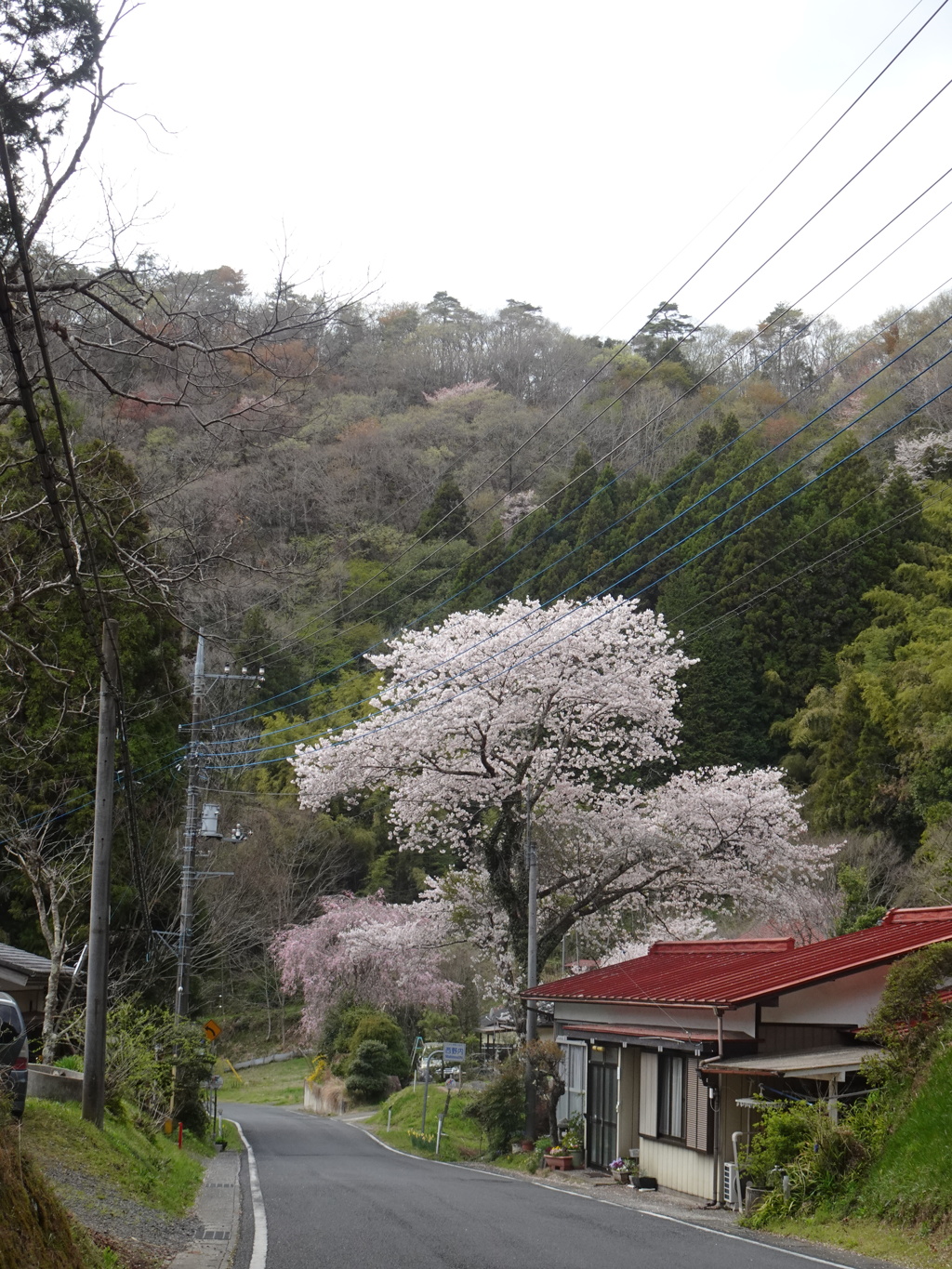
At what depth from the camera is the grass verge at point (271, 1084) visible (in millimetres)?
41241

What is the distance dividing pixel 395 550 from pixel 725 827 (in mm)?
28990

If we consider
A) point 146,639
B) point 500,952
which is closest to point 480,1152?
point 500,952

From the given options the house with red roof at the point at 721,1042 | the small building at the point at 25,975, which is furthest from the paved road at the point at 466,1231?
the small building at the point at 25,975

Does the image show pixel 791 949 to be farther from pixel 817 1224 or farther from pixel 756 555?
pixel 756 555

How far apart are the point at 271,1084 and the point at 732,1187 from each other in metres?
32.2

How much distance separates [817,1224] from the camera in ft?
39.5

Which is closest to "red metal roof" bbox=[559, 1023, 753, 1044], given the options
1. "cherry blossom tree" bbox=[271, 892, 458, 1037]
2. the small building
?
the small building

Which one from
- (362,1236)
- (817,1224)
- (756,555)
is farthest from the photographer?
(756,555)

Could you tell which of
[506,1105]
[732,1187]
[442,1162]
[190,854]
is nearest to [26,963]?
[190,854]

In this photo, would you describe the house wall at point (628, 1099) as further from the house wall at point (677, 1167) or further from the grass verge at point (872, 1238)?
the grass verge at point (872, 1238)

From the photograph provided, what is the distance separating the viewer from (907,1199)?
35.9 ft

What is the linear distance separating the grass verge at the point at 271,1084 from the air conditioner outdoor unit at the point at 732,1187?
28214mm

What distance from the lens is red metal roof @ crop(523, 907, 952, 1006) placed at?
14.9 m

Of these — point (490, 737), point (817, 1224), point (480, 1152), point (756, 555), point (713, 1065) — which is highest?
point (756, 555)
